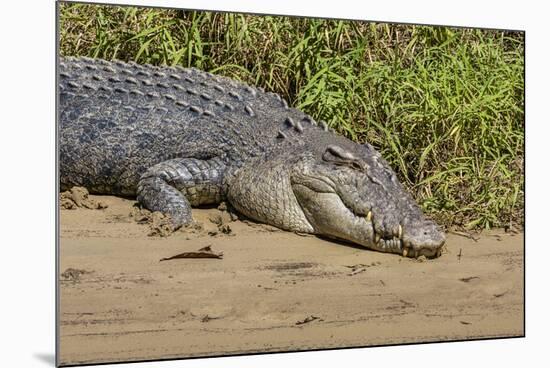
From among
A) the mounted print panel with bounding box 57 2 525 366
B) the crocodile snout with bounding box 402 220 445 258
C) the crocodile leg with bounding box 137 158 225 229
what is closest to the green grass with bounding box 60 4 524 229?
the mounted print panel with bounding box 57 2 525 366

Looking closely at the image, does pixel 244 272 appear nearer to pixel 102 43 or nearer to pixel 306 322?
pixel 306 322

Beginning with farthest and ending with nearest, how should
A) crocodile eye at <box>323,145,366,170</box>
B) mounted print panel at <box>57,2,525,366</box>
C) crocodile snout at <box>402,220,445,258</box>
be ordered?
crocodile eye at <box>323,145,366,170</box> → crocodile snout at <box>402,220,445,258</box> → mounted print panel at <box>57,2,525,366</box>

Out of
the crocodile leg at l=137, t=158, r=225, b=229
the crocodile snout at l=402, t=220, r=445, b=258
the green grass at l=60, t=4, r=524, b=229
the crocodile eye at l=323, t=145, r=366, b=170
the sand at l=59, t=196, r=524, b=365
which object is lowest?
the sand at l=59, t=196, r=524, b=365

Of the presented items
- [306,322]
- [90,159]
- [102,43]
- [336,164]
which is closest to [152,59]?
[102,43]

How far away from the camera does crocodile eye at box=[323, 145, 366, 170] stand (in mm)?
5586

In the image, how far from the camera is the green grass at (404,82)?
5453mm

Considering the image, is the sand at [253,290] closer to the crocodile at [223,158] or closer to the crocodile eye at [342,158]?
the crocodile at [223,158]

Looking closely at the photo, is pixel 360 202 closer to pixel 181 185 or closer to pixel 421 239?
pixel 421 239

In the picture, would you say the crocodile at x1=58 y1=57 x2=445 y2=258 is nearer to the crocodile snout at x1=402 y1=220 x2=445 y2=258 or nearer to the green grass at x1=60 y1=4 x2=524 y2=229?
the crocodile snout at x1=402 y1=220 x2=445 y2=258

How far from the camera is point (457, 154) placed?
230 inches

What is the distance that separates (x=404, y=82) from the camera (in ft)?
19.0

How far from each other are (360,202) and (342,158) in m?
0.29

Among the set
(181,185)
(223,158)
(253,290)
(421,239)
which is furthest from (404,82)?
(253,290)

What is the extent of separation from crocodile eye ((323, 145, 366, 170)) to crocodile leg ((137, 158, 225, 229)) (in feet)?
2.11
